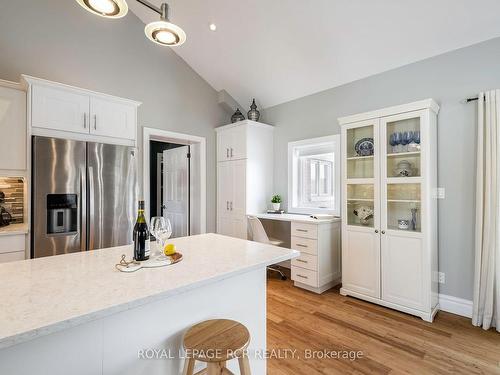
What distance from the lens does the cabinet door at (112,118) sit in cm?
267

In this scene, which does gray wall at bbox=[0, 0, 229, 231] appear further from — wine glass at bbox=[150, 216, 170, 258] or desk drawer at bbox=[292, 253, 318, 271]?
Result: wine glass at bbox=[150, 216, 170, 258]

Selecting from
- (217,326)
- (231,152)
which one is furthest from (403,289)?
(231,152)

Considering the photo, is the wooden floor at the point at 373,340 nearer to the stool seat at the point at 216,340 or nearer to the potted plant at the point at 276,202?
the stool seat at the point at 216,340

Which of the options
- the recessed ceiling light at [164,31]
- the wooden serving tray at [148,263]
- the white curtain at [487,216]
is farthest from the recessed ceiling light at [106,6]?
the white curtain at [487,216]

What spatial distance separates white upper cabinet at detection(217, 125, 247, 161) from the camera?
13.1ft

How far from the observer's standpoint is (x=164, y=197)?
15.7 ft

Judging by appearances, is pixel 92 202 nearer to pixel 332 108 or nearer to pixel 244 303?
pixel 244 303

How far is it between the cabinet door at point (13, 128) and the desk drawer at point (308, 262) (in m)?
3.05

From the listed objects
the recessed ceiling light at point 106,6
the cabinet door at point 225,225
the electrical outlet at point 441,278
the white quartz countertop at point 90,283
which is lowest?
the electrical outlet at point 441,278

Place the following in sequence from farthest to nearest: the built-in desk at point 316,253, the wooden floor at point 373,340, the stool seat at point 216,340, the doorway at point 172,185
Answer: the doorway at point 172,185
the built-in desk at point 316,253
the wooden floor at point 373,340
the stool seat at point 216,340

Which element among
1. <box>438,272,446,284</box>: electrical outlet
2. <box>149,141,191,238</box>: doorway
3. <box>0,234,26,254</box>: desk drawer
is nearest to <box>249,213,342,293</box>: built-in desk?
<box>438,272,446,284</box>: electrical outlet

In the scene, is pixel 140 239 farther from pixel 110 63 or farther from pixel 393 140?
pixel 110 63

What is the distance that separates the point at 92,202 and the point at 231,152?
7.16 feet

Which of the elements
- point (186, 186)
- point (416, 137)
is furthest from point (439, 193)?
point (186, 186)
